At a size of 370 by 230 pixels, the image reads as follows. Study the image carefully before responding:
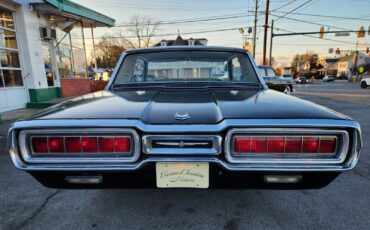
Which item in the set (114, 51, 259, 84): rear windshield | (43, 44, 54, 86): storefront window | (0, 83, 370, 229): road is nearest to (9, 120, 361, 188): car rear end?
(0, 83, 370, 229): road

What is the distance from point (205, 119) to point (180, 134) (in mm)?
186

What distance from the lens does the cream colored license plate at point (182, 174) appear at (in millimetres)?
1412

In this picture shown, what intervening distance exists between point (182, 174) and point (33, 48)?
30.4 feet

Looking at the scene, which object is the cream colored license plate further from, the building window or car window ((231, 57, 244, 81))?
the building window

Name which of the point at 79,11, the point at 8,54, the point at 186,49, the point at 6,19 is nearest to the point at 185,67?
the point at 186,49

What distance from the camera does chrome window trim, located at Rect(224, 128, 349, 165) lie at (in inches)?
53.3

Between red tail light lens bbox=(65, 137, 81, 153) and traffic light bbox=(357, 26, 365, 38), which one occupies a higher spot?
traffic light bbox=(357, 26, 365, 38)

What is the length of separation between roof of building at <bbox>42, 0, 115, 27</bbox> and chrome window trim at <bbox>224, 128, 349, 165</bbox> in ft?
28.6

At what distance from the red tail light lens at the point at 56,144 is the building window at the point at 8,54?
7946 mm

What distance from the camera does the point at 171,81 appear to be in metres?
2.47

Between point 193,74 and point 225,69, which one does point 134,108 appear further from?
point 225,69

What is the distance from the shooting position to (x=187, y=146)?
1396mm

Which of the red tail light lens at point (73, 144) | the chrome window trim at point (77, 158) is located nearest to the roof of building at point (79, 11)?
the chrome window trim at point (77, 158)

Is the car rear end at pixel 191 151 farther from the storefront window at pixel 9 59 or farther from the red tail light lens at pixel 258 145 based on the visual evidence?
the storefront window at pixel 9 59
